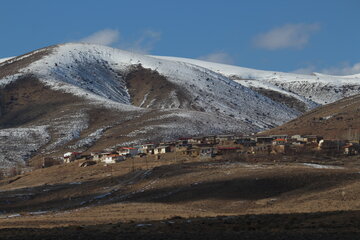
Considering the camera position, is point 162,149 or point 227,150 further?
point 162,149

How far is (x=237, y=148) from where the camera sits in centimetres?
11894

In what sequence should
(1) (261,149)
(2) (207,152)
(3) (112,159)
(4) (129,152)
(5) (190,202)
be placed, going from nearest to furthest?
(5) (190,202) < (2) (207,152) < (1) (261,149) < (3) (112,159) < (4) (129,152)

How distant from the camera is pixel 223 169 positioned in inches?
3533

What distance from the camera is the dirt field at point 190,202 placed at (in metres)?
35.8

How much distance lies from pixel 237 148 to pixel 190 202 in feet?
166

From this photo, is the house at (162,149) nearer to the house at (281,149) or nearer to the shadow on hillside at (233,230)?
the house at (281,149)

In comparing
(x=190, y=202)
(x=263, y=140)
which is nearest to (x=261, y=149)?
(x=263, y=140)

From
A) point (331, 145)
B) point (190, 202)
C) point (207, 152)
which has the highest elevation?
point (331, 145)

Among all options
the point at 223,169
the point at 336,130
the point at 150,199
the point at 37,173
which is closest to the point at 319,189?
the point at 150,199

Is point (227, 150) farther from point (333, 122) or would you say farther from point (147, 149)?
point (333, 122)

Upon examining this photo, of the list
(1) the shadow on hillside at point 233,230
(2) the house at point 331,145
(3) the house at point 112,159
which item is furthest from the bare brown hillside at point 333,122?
(1) the shadow on hillside at point 233,230

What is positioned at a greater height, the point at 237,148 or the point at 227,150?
the point at 237,148

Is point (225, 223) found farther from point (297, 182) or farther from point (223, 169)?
point (223, 169)

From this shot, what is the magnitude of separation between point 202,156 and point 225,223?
73789 mm
